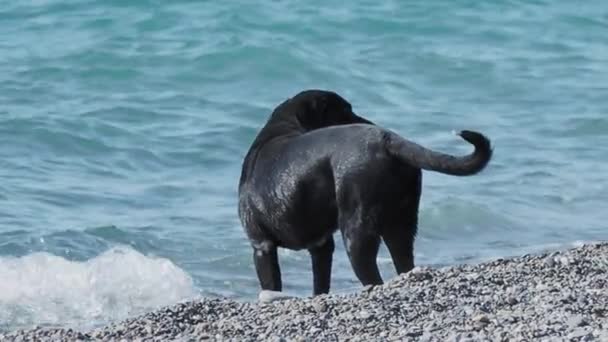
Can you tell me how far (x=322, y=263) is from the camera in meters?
7.47

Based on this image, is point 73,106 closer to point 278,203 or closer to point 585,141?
point 585,141

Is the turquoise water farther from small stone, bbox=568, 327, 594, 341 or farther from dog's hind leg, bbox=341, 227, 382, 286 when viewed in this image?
small stone, bbox=568, 327, 594, 341

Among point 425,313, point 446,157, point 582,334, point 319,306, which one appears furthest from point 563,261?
point 582,334

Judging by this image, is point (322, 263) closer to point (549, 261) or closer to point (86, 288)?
point (549, 261)

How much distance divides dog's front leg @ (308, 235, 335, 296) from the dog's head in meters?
0.64

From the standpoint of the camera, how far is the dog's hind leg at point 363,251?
683 centimetres

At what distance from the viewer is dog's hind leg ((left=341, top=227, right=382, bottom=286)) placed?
6.83 meters

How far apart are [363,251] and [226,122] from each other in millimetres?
7206

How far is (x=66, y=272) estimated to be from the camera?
938 cm

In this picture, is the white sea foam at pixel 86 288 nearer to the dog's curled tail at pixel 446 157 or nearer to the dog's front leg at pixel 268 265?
the dog's front leg at pixel 268 265

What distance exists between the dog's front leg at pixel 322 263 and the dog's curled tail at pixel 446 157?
807 mm

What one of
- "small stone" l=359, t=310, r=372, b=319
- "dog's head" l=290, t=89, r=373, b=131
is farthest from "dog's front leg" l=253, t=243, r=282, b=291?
"small stone" l=359, t=310, r=372, b=319

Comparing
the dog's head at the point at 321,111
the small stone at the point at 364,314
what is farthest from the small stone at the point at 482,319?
the dog's head at the point at 321,111

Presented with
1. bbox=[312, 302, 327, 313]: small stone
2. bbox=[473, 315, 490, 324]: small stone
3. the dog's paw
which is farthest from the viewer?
the dog's paw
